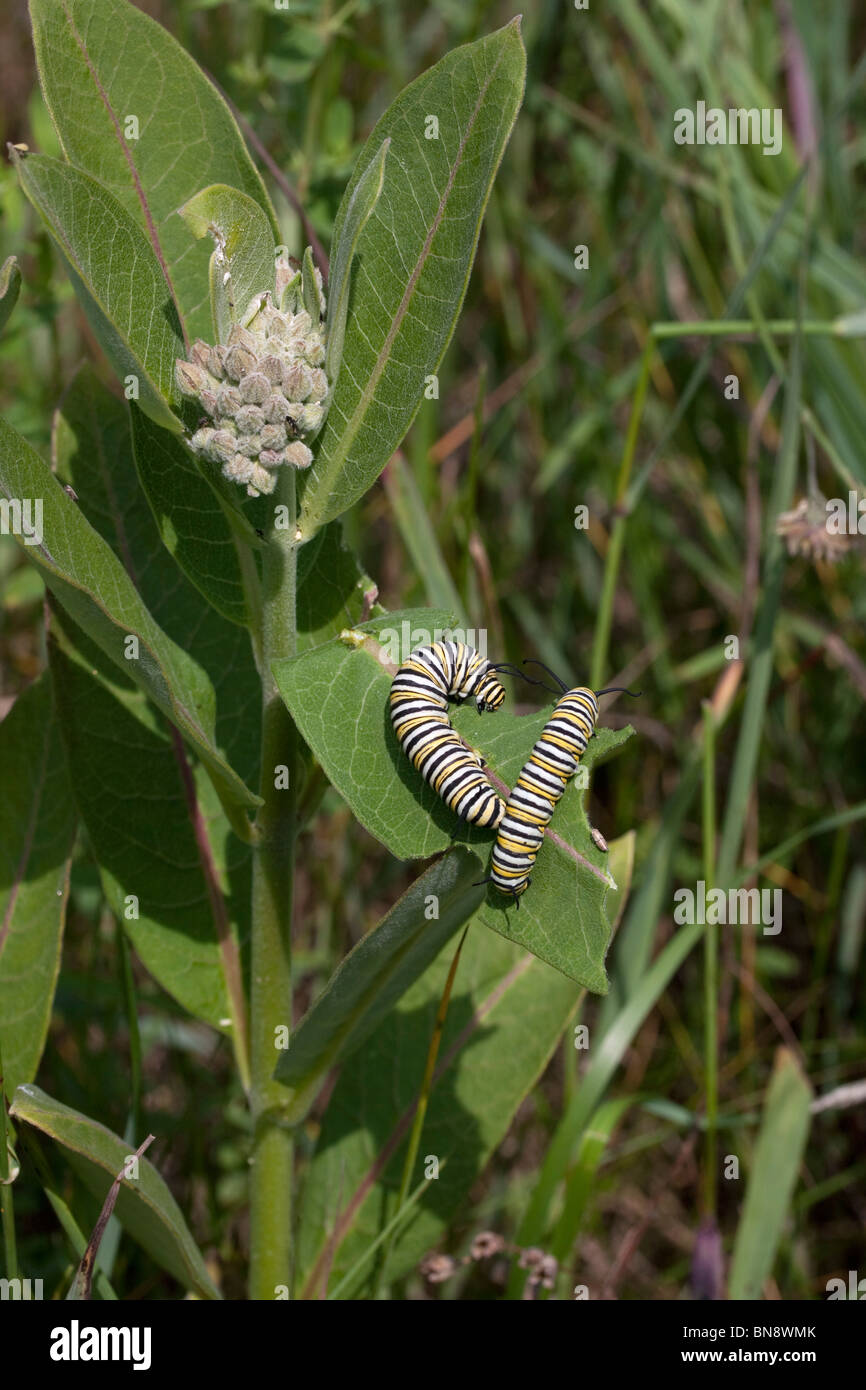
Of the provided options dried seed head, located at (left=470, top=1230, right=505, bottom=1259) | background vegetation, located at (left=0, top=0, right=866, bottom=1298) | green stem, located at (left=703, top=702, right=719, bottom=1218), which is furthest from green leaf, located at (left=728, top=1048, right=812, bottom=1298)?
dried seed head, located at (left=470, top=1230, right=505, bottom=1259)

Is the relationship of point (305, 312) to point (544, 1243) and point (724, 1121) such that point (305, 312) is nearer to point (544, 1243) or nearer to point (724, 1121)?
point (724, 1121)

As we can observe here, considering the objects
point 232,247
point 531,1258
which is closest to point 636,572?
point 531,1258

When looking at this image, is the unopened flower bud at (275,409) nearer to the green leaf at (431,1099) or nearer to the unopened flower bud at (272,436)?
the unopened flower bud at (272,436)

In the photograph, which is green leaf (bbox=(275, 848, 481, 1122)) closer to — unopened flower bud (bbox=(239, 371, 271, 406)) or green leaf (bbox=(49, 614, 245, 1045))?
green leaf (bbox=(49, 614, 245, 1045))

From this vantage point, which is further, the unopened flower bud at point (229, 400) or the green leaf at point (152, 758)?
the green leaf at point (152, 758)

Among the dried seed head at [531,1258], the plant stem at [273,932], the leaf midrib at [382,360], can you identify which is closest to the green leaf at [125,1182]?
the plant stem at [273,932]
